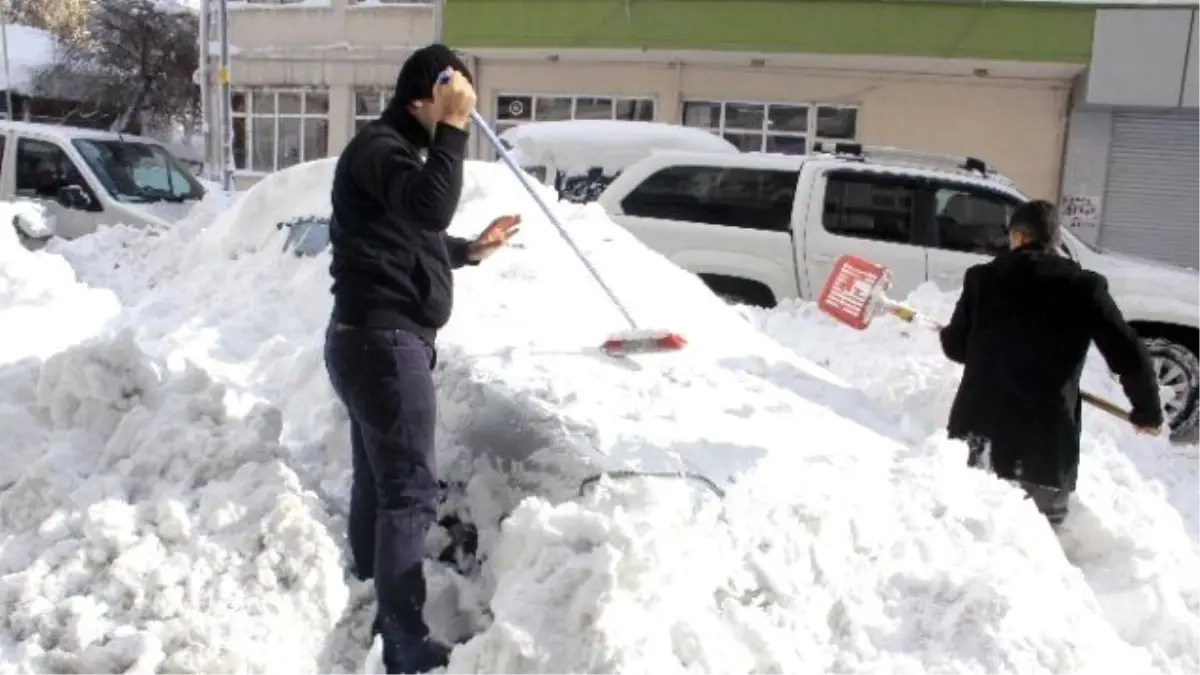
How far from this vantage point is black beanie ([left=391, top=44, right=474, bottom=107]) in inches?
126

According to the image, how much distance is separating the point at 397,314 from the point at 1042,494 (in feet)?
8.65

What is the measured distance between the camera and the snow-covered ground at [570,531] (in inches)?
120

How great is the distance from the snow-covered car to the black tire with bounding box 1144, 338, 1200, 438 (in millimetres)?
3974

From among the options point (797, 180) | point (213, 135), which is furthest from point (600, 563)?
point (213, 135)

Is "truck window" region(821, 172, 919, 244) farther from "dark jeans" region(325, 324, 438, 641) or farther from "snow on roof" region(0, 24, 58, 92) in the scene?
"snow on roof" region(0, 24, 58, 92)

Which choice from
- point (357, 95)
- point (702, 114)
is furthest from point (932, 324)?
point (357, 95)

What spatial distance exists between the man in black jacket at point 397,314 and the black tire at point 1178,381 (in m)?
6.21

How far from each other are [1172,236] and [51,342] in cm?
1585

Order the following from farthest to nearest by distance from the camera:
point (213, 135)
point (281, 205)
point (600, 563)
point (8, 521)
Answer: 1. point (213, 135)
2. point (281, 205)
3. point (8, 521)
4. point (600, 563)

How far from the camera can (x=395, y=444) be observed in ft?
10.4

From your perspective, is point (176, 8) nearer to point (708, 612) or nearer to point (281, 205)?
point (281, 205)

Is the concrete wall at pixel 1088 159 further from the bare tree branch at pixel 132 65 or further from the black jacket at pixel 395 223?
the bare tree branch at pixel 132 65

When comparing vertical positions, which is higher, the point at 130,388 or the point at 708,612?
the point at 130,388

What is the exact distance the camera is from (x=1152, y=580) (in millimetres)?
4336
